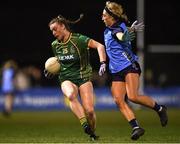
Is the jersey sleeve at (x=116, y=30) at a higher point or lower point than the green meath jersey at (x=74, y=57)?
higher

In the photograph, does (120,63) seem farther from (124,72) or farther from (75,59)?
(75,59)

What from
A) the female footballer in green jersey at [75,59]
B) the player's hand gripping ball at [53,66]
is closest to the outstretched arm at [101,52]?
the female footballer in green jersey at [75,59]

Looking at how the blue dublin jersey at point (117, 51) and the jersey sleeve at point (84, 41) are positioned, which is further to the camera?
the jersey sleeve at point (84, 41)

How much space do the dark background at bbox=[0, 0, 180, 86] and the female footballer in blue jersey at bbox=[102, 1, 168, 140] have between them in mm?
22402

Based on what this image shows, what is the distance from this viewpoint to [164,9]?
39.4 meters

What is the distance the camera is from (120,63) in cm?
1344

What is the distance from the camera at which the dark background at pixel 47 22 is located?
38344 mm

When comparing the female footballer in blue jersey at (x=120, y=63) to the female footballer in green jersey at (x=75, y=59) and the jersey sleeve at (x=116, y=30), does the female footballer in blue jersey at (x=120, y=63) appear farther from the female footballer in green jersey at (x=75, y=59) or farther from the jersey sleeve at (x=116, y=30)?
the female footballer in green jersey at (x=75, y=59)

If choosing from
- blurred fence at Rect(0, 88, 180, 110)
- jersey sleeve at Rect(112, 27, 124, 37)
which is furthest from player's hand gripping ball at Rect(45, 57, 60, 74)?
blurred fence at Rect(0, 88, 180, 110)

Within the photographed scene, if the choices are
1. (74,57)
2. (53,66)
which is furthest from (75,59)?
(53,66)

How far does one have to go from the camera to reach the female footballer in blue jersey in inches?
523

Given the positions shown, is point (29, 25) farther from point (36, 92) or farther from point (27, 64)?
point (36, 92)

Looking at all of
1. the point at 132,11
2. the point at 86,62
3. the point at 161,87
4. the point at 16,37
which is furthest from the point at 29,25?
the point at 86,62

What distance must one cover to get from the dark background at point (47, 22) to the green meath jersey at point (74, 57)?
2223 centimetres
